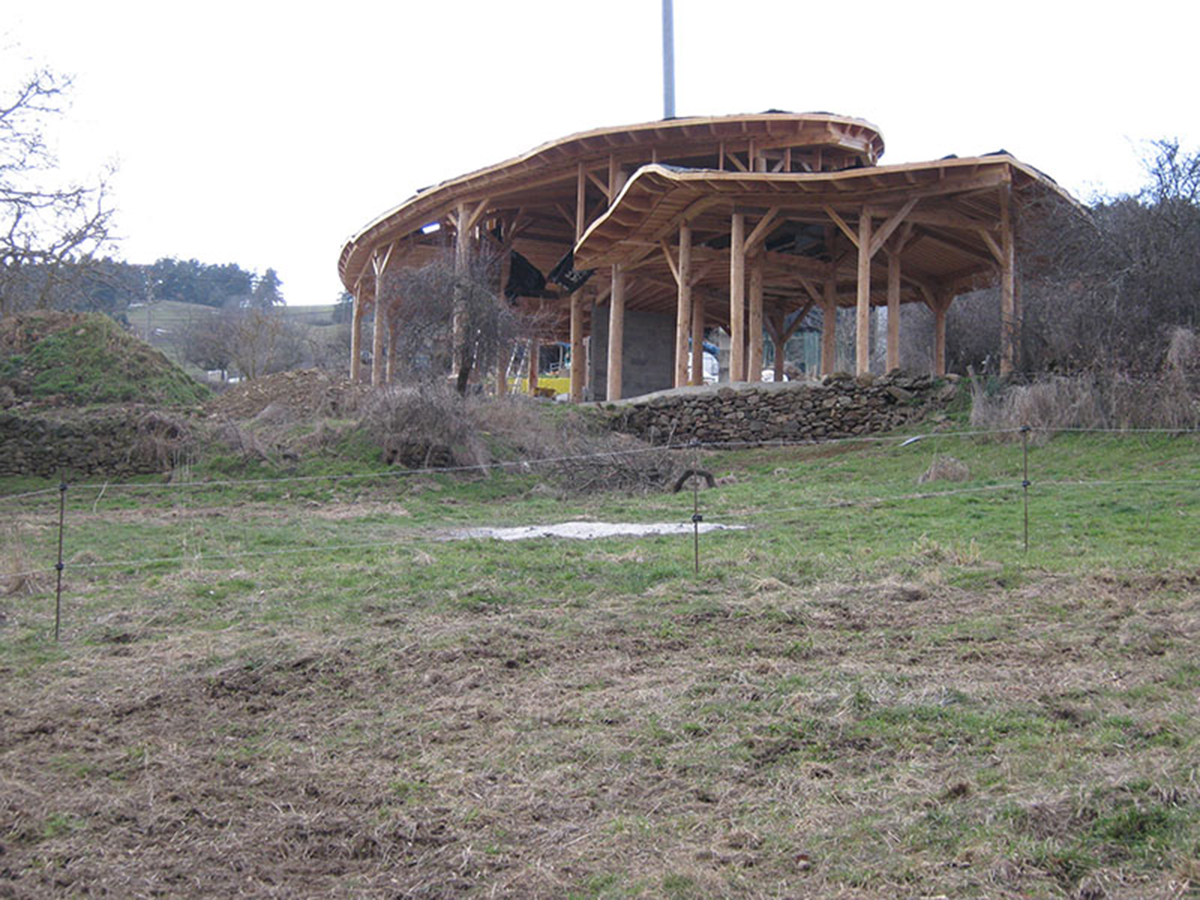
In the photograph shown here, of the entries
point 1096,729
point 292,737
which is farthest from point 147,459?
point 1096,729

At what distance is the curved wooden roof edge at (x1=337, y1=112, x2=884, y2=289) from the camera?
21.3 meters

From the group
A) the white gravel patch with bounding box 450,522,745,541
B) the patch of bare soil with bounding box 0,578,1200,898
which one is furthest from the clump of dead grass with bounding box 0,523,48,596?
the white gravel patch with bounding box 450,522,745,541

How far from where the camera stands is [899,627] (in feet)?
20.4

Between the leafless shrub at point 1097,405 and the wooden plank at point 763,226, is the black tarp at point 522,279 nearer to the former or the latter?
the wooden plank at point 763,226

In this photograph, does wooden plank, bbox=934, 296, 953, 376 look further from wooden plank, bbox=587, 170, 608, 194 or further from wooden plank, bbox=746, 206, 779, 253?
wooden plank, bbox=587, 170, 608, 194

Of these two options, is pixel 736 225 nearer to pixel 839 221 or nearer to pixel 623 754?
pixel 839 221

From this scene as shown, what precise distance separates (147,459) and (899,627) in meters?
14.8

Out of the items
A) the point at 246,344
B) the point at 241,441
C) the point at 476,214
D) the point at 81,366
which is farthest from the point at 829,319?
the point at 246,344

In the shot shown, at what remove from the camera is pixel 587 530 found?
10.9 m

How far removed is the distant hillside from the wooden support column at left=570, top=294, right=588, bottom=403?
33.3 feet

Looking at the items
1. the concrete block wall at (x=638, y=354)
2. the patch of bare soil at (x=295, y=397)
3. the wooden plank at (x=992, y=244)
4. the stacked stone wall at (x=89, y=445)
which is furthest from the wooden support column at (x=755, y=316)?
the stacked stone wall at (x=89, y=445)

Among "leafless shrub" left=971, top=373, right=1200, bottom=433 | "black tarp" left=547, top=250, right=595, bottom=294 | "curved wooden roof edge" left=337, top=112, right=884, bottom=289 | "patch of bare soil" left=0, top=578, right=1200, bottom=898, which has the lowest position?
"patch of bare soil" left=0, top=578, right=1200, bottom=898

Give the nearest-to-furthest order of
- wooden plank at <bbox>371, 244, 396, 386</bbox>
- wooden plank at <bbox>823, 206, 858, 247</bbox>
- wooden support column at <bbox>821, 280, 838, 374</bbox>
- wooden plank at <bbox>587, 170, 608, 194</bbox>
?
wooden plank at <bbox>823, 206, 858, 247</bbox> < wooden plank at <bbox>587, 170, 608, 194</bbox> < wooden support column at <bbox>821, 280, 838, 374</bbox> < wooden plank at <bbox>371, 244, 396, 386</bbox>

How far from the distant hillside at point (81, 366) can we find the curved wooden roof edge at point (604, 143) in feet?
26.2
